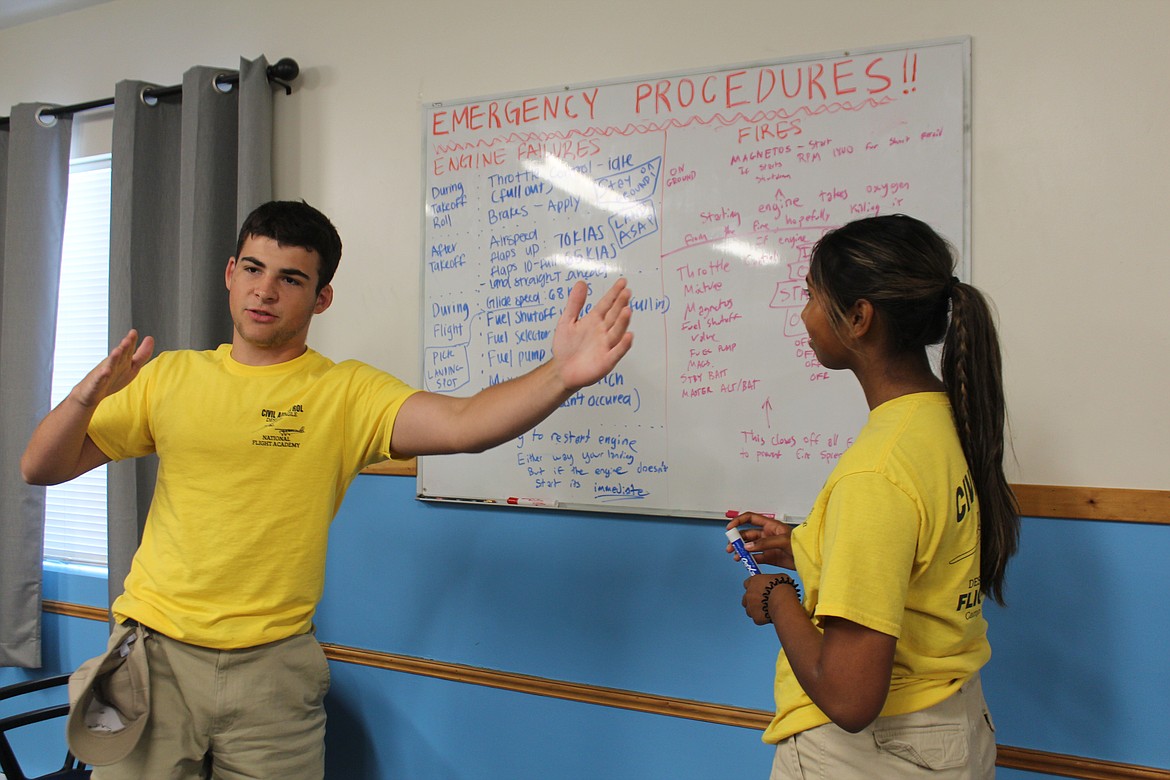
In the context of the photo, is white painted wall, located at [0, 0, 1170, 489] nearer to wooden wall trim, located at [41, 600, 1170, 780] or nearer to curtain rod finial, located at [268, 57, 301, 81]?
curtain rod finial, located at [268, 57, 301, 81]

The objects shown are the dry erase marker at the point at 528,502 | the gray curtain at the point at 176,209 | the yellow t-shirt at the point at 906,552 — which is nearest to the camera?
the yellow t-shirt at the point at 906,552

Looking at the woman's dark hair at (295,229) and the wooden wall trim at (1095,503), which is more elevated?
the woman's dark hair at (295,229)

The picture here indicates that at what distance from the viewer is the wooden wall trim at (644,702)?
1.60 meters

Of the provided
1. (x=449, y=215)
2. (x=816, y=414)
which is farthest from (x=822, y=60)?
(x=449, y=215)

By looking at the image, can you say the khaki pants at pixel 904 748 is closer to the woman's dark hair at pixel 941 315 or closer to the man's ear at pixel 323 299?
the woman's dark hair at pixel 941 315

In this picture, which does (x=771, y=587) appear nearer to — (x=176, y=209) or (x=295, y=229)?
(x=295, y=229)

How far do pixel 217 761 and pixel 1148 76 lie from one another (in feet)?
7.34

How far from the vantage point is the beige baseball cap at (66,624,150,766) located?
4.33 feet

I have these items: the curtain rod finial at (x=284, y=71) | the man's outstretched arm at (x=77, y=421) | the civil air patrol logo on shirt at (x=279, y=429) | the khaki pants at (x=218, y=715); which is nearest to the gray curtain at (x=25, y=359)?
the curtain rod finial at (x=284, y=71)

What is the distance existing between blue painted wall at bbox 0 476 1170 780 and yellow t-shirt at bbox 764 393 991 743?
70cm

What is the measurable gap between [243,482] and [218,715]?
42 cm

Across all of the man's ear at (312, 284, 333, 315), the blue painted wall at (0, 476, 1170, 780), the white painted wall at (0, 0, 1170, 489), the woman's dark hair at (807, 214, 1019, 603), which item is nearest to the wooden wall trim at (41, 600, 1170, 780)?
the blue painted wall at (0, 476, 1170, 780)

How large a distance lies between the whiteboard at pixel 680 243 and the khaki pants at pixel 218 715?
74 centimetres

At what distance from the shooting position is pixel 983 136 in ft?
5.61
